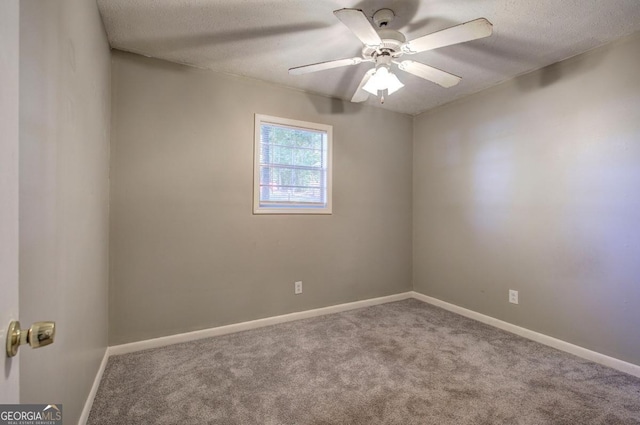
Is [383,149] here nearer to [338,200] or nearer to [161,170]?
[338,200]

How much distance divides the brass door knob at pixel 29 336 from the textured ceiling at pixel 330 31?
6.40 ft

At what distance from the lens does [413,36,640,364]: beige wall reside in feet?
6.87

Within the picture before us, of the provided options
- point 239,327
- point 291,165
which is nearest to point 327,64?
point 291,165

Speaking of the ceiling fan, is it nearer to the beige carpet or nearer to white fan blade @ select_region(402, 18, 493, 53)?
white fan blade @ select_region(402, 18, 493, 53)

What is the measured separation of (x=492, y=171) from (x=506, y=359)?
174 cm

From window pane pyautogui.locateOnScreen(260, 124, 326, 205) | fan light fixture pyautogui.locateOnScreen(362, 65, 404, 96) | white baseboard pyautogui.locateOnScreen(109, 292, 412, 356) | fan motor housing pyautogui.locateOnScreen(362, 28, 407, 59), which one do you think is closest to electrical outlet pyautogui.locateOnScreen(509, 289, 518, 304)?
white baseboard pyautogui.locateOnScreen(109, 292, 412, 356)

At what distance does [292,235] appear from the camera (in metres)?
3.00

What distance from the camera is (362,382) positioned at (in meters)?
1.89

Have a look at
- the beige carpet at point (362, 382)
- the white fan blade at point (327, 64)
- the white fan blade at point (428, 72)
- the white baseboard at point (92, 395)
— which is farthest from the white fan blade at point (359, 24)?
the white baseboard at point (92, 395)

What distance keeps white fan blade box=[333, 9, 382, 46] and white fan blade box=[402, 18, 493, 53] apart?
234 millimetres

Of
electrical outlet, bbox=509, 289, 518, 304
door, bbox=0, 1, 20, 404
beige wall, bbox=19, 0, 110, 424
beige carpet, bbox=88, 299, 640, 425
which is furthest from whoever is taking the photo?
electrical outlet, bbox=509, 289, 518, 304

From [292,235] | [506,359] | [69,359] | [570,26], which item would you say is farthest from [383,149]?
[69,359]

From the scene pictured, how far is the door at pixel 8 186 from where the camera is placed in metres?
0.52
